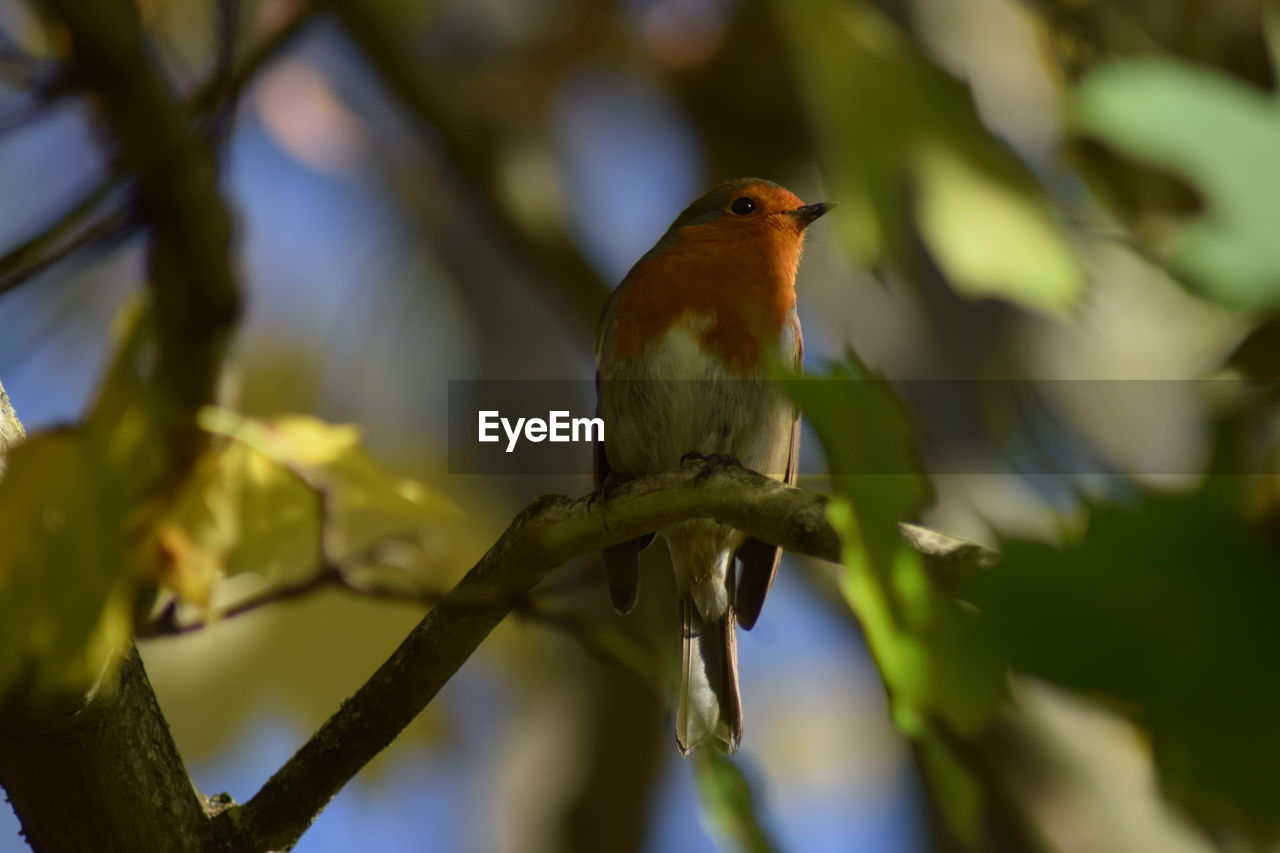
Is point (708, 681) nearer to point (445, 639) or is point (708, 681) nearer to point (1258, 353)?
point (445, 639)

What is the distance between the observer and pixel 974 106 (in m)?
1.09

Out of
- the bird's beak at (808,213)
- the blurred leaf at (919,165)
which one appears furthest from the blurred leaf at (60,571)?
the bird's beak at (808,213)

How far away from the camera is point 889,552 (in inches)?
30.3

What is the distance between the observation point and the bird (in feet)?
9.34

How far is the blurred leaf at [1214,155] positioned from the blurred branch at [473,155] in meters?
2.85

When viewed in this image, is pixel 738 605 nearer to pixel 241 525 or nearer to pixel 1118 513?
pixel 241 525

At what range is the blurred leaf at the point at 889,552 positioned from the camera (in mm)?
672

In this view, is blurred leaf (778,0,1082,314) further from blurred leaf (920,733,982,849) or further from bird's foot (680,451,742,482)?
bird's foot (680,451,742,482)

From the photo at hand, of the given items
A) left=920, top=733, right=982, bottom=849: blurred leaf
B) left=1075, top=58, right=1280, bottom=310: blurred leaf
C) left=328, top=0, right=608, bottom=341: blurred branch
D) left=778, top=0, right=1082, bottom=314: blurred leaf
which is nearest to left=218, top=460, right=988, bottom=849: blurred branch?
left=778, top=0, right=1082, bottom=314: blurred leaf

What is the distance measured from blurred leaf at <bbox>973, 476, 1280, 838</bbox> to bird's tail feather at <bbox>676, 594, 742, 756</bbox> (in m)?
1.79

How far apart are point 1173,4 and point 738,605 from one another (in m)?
1.70

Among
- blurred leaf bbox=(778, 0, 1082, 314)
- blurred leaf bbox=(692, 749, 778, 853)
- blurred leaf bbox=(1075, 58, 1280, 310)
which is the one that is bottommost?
blurred leaf bbox=(692, 749, 778, 853)

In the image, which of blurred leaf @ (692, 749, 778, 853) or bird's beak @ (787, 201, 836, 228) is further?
bird's beak @ (787, 201, 836, 228)

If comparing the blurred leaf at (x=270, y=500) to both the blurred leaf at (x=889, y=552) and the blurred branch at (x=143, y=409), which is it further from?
the blurred leaf at (x=889, y=552)
